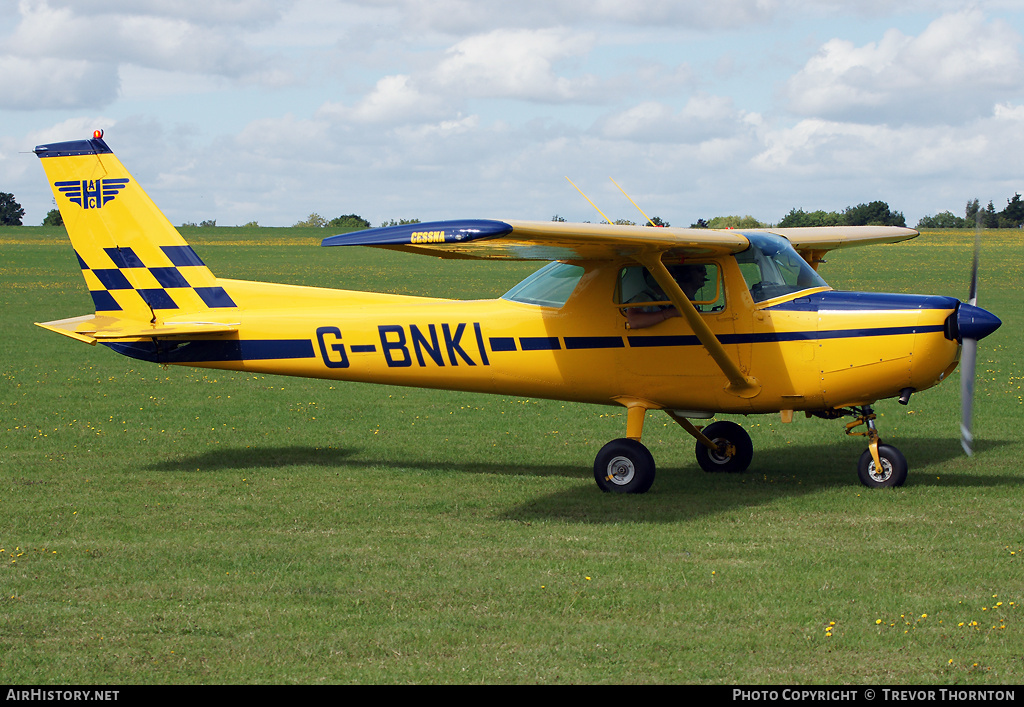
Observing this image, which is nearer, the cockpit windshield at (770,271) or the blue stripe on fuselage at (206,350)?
the cockpit windshield at (770,271)

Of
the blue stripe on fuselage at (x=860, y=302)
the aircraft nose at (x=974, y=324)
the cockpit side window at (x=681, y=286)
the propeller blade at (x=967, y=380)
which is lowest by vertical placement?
the propeller blade at (x=967, y=380)

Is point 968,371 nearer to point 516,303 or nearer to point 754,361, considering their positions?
point 754,361

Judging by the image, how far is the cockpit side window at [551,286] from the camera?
10898mm

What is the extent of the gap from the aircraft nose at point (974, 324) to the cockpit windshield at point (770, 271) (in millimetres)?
1386

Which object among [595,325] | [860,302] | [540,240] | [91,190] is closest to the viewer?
[540,240]

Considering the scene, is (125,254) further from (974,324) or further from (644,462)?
(974,324)

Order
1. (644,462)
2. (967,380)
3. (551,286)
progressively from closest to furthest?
1. (967,380)
2. (644,462)
3. (551,286)

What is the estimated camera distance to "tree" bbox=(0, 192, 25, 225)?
11281cm

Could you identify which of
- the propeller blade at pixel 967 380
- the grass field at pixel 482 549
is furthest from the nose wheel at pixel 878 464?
the propeller blade at pixel 967 380

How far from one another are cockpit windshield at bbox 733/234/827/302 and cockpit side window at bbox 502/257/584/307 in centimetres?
169

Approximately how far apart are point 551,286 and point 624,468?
2.04 m

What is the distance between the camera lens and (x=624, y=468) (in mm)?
10414

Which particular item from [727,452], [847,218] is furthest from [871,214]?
[727,452]

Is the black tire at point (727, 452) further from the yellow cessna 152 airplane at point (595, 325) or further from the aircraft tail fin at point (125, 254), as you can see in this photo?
the aircraft tail fin at point (125, 254)
